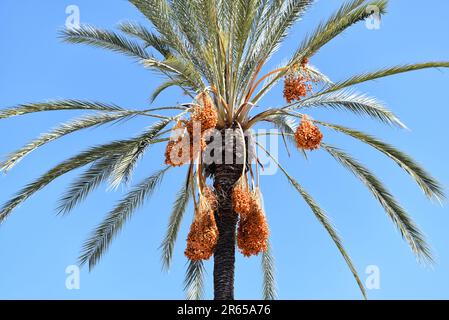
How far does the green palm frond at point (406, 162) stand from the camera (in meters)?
12.1

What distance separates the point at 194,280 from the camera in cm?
1497

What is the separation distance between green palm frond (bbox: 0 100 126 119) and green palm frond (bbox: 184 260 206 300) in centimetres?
433

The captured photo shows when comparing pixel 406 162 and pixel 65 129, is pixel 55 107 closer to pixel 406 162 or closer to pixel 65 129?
pixel 65 129

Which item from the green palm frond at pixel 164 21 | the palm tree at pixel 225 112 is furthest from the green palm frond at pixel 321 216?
the green palm frond at pixel 164 21

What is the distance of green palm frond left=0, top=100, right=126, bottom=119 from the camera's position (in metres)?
11.3

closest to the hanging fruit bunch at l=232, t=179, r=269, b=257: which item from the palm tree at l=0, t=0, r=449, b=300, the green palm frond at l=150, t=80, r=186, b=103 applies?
the palm tree at l=0, t=0, r=449, b=300

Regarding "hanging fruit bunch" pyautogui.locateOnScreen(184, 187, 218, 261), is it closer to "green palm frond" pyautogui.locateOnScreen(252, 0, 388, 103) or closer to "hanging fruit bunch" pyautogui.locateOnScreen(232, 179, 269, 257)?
"hanging fruit bunch" pyautogui.locateOnScreen(232, 179, 269, 257)

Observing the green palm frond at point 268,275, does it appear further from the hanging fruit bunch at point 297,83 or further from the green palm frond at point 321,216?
the hanging fruit bunch at point 297,83

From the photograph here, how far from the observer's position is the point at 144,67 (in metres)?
11.2

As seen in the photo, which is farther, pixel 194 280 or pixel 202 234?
pixel 194 280

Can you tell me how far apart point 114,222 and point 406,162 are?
6.20m

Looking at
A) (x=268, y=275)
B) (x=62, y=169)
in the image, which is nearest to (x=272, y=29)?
(x=62, y=169)
